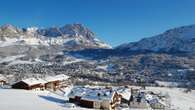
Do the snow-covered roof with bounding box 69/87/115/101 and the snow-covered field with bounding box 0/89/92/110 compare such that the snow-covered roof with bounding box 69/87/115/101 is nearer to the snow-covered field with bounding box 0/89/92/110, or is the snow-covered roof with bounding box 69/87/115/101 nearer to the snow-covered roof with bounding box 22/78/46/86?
the snow-covered field with bounding box 0/89/92/110

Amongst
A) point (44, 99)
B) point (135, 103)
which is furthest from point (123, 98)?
point (44, 99)

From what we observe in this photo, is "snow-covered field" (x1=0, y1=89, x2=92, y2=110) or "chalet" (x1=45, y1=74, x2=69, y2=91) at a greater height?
"chalet" (x1=45, y1=74, x2=69, y2=91)

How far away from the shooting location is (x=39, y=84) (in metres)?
103

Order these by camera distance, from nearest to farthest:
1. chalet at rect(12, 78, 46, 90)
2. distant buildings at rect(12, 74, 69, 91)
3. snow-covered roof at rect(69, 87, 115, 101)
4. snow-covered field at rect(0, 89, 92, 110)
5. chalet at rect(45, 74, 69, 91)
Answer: snow-covered field at rect(0, 89, 92, 110) → snow-covered roof at rect(69, 87, 115, 101) → chalet at rect(12, 78, 46, 90) → distant buildings at rect(12, 74, 69, 91) → chalet at rect(45, 74, 69, 91)

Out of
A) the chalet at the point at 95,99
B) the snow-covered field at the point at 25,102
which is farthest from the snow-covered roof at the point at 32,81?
the chalet at the point at 95,99

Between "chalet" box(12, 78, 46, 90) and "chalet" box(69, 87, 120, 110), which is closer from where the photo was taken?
"chalet" box(69, 87, 120, 110)

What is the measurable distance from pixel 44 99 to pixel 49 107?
36.1 ft

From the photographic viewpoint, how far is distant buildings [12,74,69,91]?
325 ft

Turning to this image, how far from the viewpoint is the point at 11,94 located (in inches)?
3223

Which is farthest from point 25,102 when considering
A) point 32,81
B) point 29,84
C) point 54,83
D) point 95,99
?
point 54,83

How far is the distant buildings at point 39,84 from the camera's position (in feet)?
325

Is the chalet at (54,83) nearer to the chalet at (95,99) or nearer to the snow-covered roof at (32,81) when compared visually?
the snow-covered roof at (32,81)

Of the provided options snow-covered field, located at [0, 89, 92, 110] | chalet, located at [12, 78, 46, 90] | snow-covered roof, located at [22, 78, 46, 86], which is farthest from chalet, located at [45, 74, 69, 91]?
snow-covered field, located at [0, 89, 92, 110]

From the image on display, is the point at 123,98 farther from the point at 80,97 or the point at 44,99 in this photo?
the point at 44,99
